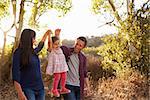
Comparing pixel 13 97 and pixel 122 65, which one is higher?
pixel 122 65

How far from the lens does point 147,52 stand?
12602 mm

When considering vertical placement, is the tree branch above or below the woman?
above

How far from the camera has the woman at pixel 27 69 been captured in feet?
17.2

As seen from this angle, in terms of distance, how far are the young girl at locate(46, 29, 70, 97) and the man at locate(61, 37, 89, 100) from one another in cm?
8

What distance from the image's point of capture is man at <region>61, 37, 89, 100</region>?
6.25 m

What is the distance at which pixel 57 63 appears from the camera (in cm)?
638

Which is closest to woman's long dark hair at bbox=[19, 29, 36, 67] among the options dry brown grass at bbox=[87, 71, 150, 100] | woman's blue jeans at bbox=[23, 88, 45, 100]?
woman's blue jeans at bbox=[23, 88, 45, 100]

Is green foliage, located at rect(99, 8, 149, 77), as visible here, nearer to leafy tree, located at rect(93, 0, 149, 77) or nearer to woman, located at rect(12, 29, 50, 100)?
leafy tree, located at rect(93, 0, 149, 77)

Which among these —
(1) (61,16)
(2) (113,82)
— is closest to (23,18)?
(1) (61,16)

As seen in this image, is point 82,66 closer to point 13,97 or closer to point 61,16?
point 13,97

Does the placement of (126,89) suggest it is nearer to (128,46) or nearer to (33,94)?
(128,46)

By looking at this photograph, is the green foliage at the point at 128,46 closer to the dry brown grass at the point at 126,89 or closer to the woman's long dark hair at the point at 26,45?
the dry brown grass at the point at 126,89

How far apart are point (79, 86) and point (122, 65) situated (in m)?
6.84

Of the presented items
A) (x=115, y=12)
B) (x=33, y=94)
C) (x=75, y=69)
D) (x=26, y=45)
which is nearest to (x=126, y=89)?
(x=115, y=12)
